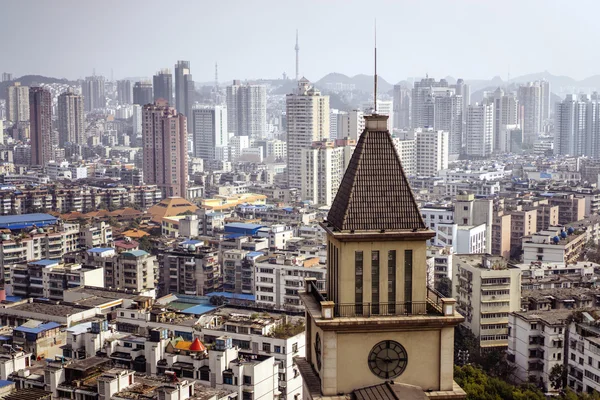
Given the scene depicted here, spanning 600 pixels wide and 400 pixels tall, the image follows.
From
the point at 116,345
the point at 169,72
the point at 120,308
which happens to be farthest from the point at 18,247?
the point at 169,72

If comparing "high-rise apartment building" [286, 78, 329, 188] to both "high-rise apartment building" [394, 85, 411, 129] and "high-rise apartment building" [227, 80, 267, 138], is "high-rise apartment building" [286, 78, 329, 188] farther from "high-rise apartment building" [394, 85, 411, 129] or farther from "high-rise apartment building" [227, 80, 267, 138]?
"high-rise apartment building" [394, 85, 411, 129]

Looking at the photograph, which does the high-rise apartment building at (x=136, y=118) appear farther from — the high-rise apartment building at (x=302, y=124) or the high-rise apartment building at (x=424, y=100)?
the high-rise apartment building at (x=302, y=124)

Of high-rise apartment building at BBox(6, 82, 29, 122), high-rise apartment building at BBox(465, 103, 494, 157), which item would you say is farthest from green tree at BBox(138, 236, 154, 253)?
high-rise apartment building at BBox(6, 82, 29, 122)

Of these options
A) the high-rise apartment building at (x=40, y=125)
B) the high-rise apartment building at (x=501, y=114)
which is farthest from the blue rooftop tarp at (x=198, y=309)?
the high-rise apartment building at (x=501, y=114)

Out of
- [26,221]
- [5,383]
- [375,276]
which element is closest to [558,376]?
[5,383]

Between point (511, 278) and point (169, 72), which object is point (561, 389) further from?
point (169, 72)

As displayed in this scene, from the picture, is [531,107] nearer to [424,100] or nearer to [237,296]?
[424,100]
